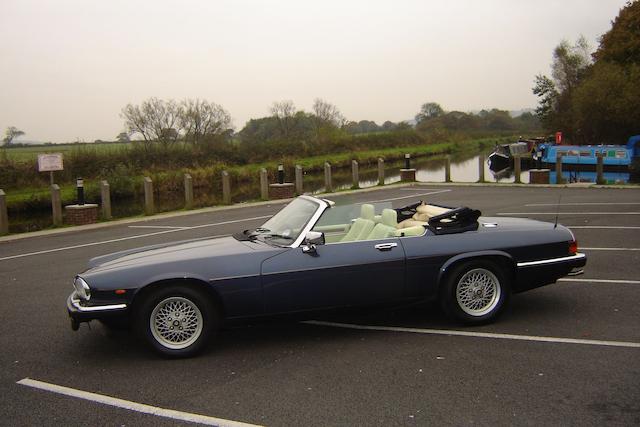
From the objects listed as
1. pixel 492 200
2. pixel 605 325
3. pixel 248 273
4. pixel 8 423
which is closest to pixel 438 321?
pixel 605 325

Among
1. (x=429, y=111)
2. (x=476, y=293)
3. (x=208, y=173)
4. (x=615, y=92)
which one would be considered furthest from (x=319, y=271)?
(x=429, y=111)

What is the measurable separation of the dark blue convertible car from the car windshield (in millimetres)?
18

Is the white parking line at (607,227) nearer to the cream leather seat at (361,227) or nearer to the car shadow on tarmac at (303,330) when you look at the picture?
the car shadow on tarmac at (303,330)

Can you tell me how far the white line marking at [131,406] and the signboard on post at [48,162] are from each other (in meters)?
14.0

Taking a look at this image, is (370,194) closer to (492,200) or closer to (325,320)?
(492,200)

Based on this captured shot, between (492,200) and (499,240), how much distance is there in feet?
38.7

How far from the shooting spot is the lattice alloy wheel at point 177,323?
5.18 metres

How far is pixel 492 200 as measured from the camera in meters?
17.2

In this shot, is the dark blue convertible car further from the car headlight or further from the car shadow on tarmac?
the car shadow on tarmac

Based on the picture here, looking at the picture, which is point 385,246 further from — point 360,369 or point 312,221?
point 360,369

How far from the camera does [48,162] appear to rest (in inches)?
691

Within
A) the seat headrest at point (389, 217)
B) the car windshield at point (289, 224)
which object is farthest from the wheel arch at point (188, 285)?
the seat headrest at point (389, 217)

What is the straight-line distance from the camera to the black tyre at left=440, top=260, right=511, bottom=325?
567 centimetres


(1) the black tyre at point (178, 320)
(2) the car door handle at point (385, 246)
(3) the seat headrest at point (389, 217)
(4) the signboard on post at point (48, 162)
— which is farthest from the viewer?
(4) the signboard on post at point (48, 162)
